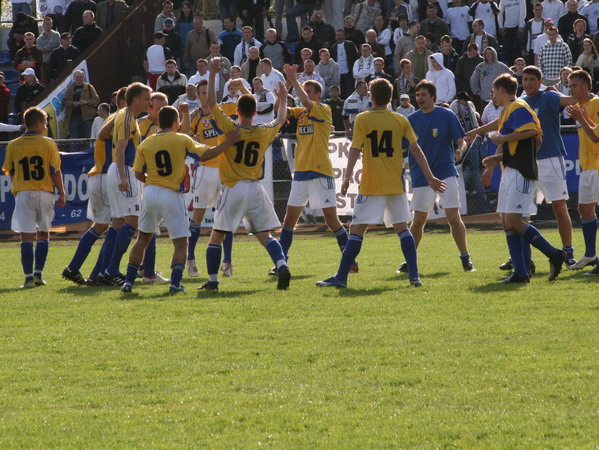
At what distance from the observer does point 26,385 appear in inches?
271

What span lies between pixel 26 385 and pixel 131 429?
4.57ft

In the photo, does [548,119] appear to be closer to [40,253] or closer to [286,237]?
[286,237]

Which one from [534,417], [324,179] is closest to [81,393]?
[534,417]

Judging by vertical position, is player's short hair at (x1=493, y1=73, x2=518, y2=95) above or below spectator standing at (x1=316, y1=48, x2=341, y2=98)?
below

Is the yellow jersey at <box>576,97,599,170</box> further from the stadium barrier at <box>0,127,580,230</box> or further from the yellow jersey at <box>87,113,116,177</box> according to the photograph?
the stadium barrier at <box>0,127,580,230</box>

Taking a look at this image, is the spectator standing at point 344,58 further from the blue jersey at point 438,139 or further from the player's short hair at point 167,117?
the player's short hair at point 167,117

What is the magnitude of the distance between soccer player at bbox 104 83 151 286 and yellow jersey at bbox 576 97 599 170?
5.08 m

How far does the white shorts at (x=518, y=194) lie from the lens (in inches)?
419

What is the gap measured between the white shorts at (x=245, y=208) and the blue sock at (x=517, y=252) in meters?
2.47

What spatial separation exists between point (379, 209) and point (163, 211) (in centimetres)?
228

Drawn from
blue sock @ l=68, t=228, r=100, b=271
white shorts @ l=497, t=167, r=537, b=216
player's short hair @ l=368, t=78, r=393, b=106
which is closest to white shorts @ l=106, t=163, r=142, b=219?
blue sock @ l=68, t=228, r=100, b=271

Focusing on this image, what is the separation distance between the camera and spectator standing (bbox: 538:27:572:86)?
21047 millimetres

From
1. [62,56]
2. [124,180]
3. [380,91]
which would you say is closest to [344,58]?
[62,56]

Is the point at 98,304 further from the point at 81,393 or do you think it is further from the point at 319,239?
the point at 319,239
